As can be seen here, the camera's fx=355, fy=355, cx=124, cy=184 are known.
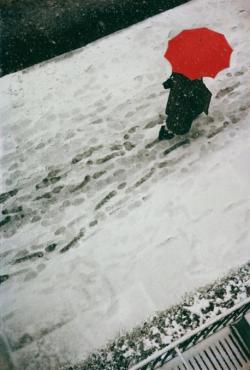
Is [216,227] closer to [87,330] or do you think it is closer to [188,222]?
[188,222]

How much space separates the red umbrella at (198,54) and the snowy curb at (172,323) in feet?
9.19

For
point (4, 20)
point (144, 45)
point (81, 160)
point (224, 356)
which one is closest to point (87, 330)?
point (224, 356)

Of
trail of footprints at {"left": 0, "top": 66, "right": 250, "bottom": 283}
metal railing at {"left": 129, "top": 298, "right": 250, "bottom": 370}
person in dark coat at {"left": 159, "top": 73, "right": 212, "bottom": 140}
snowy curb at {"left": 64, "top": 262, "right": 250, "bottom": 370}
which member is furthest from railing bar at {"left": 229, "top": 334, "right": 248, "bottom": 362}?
person in dark coat at {"left": 159, "top": 73, "right": 212, "bottom": 140}

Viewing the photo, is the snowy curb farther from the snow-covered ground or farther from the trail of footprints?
the trail of footprints

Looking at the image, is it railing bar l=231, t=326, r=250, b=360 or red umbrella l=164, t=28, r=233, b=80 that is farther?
red umbrella l=164, t=28, r=233, b=80

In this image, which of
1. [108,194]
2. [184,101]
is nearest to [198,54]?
[184,101]

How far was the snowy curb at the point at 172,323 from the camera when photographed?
4.43m

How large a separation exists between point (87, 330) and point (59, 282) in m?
0.76

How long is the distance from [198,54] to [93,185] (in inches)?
101

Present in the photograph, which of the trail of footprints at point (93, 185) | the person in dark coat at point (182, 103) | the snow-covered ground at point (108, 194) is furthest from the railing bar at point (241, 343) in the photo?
the person in dark coat at point (182, 103)

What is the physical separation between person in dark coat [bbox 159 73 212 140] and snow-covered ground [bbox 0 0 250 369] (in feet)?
1.09

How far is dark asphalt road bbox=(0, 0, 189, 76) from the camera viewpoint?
286 inches

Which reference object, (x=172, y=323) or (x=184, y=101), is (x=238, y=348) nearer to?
(x=172, y=323)

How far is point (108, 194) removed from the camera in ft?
19.0
